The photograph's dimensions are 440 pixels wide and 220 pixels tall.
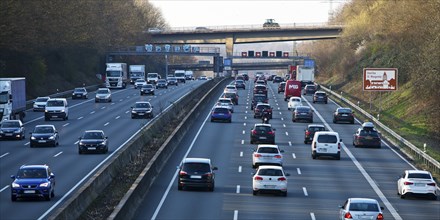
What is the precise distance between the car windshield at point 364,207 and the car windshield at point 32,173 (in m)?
12.3

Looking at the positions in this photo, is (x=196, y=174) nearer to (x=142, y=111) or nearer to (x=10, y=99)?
(x=10, y=99)

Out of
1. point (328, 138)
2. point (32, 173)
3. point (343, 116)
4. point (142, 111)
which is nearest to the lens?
point (32, 173)

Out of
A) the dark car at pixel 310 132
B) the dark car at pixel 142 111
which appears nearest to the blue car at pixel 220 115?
the dark car at pixel 142 111

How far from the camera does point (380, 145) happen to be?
2338 inches

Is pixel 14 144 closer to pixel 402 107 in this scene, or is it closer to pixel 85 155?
pixel 85 155

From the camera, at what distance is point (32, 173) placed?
36250mm

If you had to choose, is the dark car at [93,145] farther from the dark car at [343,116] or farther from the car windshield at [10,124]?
the dark car at [343,116]

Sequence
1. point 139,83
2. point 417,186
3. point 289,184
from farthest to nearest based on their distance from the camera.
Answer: point 139,83, point 289,184, point 417,186

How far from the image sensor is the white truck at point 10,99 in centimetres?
6656

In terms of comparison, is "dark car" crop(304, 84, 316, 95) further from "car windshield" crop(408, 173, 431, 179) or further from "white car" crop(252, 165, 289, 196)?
"white car" crop(252, 165, 289, 196)

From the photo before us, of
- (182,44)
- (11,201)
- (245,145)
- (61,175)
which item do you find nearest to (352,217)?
(11,201)

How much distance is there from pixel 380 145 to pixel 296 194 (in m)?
20.9

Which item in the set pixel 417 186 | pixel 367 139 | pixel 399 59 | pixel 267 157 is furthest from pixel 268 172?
pixel 399 59

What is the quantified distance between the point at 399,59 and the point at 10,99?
50.1 metres
